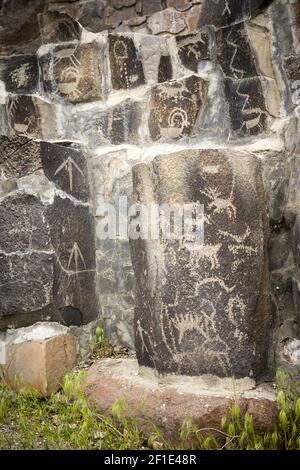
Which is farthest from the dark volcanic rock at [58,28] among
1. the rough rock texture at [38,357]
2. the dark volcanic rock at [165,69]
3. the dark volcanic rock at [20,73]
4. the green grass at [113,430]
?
the green grass at [113,430]

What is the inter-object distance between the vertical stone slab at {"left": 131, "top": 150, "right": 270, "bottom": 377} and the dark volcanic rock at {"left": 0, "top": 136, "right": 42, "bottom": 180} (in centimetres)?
66

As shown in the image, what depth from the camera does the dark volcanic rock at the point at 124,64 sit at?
107 inches

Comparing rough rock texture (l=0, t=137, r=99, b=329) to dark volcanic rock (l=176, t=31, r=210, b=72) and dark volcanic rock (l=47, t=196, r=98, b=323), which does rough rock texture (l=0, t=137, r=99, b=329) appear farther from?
dark volcanic rock (l=176, t=31, r=210, b=72)

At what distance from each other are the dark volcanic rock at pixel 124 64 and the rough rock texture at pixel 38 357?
141cm

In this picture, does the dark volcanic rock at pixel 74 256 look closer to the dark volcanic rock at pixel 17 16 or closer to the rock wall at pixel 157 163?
the rock wall at pixel 157 163

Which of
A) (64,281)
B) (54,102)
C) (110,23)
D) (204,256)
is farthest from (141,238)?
(110,23)

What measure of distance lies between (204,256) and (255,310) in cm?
31

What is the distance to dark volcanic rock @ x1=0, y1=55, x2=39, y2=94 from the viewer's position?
2.88 m

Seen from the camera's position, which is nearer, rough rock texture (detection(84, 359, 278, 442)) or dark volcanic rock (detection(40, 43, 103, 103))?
rough rock texture (detection(84, 359, 278, 442))

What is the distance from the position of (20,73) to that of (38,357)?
171cm

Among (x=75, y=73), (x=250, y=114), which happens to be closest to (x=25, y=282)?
(x=75, y=73)

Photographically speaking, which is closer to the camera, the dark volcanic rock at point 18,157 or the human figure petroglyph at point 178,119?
the dark volcanic rock at point 18,157

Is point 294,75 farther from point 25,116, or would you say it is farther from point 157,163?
point 25,116

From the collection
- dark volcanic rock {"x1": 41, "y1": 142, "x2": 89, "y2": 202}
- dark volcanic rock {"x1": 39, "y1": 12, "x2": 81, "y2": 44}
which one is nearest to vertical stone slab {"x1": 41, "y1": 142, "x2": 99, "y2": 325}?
dark volcanic rock {"x1": 41, "y1": 142, "x2": 89, "y2": 202}
